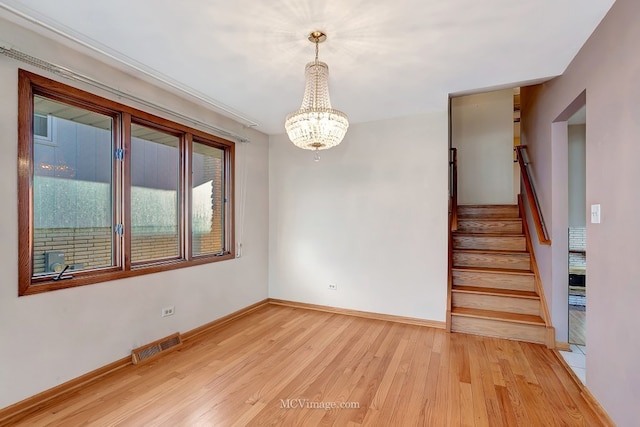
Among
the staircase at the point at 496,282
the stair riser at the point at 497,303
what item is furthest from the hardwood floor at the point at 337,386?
the stair riser at the point at 497,303

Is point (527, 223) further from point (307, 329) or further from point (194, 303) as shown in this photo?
point (194, 303)

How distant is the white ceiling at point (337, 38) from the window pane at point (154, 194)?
669mm

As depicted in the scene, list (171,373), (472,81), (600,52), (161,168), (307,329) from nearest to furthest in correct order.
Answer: (600,52) < (171,373) < (472,81) < (161,168) < (307,329)

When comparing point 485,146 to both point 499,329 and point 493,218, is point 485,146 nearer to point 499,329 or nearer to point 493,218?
point 493,218

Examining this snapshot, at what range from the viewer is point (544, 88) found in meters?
3.15

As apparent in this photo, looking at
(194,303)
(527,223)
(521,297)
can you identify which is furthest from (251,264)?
(527,223)

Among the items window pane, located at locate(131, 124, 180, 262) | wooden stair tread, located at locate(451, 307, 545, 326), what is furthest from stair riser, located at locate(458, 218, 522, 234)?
window pane, located at locate(131, 124, 180, 262)

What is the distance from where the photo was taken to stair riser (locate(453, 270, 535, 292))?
3.44 m

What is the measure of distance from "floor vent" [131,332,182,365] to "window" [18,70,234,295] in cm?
70

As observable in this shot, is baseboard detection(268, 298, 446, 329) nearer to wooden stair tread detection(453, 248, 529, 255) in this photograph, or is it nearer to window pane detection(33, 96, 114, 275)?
wooden stair tread detection(453, 248, 529, 255)

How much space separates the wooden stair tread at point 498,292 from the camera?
10.6 feet

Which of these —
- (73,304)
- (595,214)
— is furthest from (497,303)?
(73,304)

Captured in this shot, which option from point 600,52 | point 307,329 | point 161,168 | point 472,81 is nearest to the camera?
point 600,52

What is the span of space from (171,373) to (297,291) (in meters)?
2.11
